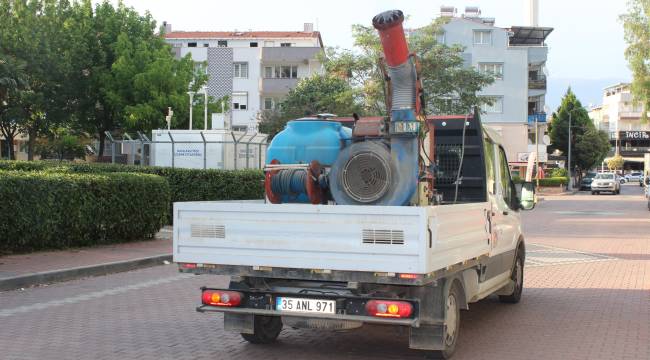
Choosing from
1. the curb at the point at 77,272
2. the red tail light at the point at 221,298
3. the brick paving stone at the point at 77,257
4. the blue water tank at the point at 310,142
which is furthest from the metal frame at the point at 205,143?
the red tail light at the point at 221,298

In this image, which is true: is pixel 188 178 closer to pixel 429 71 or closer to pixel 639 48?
pixel 429 71

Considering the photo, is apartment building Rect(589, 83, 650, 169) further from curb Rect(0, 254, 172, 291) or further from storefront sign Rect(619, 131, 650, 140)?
curb Rect(0, 254, 172, 291)

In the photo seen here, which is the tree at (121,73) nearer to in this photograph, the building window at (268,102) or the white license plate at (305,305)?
the building window at (268,102)

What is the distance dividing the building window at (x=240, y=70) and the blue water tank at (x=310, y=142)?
66.7m

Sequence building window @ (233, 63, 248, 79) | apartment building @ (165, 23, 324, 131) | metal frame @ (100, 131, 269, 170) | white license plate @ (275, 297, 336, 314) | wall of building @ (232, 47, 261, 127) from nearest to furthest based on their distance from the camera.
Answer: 1. white license plate @ (275, 297, 336, 314)
2. metal frame @ (100, 131, 269, 170)
3. apartment building @ (165, 23, 324, 131)
4. wall of building @ (232, 47, 261, 127)
5. building window @ (233, 63, 248, 79)

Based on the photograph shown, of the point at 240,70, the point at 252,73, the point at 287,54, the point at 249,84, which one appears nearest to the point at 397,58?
the point at 287,54

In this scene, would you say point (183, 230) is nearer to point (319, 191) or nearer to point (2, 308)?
point (319, 191)

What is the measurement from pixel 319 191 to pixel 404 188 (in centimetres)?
88

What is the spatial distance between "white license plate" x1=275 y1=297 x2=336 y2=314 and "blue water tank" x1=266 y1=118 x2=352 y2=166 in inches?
76.7

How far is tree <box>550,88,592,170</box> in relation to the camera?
91750 millimetres

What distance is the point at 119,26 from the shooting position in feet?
169

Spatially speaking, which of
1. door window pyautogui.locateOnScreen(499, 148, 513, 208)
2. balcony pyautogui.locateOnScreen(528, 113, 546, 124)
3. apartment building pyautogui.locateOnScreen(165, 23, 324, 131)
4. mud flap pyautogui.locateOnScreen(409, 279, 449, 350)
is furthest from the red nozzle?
balcony pyautogui.locateOnScreen(528, 113, 546, 124)

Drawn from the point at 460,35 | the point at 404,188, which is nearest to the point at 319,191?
the point at 404,188

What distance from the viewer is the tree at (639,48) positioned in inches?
1555
